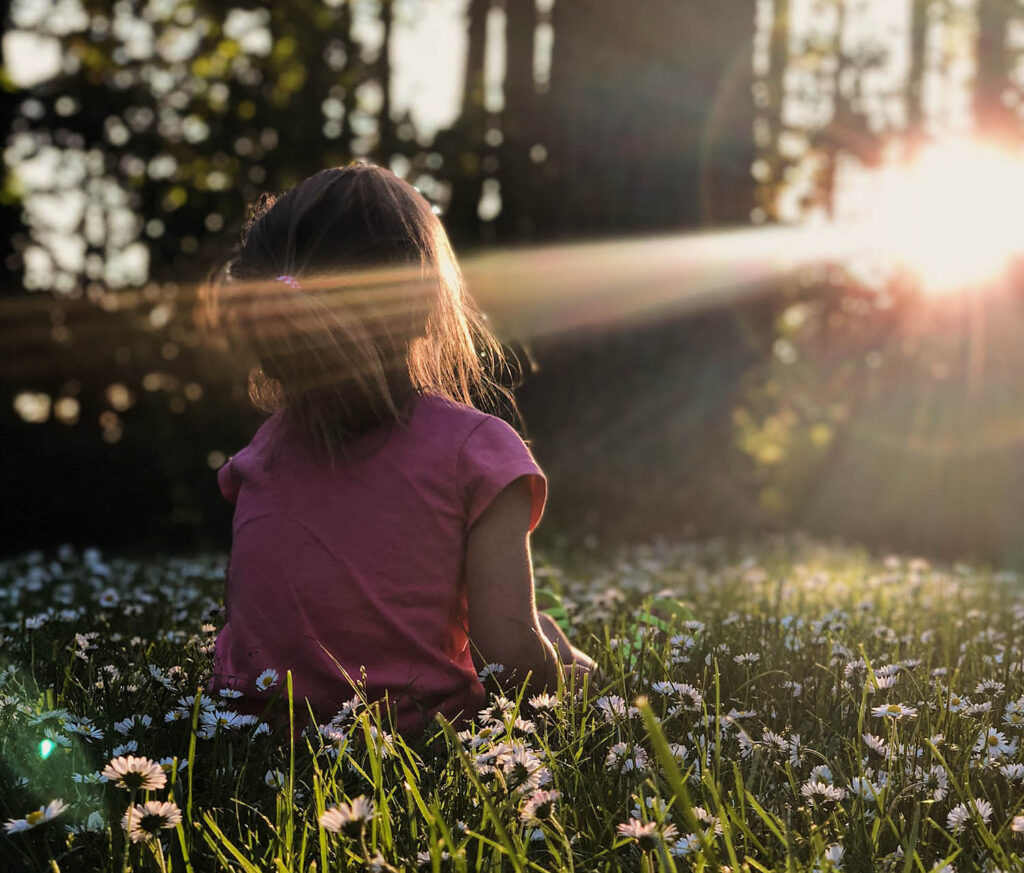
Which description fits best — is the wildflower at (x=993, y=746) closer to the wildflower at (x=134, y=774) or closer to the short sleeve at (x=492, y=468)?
the short sleeve at (x=492, y=468)

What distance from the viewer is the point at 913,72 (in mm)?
23141

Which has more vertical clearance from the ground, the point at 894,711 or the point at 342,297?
the point at 342,297

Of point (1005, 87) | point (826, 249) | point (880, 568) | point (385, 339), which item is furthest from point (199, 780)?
point (1005, 87)

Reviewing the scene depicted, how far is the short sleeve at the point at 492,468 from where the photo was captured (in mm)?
2174

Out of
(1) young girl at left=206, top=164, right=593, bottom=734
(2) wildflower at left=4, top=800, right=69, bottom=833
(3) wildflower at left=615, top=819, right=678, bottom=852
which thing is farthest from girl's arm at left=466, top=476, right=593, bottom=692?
(2) wildflower at left=4, top=800, right=69, bottom=833

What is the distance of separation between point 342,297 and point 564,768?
102 cm

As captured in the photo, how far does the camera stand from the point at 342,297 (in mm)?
2160

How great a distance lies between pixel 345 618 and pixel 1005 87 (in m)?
17.6

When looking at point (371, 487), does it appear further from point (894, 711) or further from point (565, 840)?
point (894, 711)

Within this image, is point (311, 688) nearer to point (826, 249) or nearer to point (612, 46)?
point (612, 46)

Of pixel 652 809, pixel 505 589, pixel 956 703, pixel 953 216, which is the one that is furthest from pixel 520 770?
pixel 953 216

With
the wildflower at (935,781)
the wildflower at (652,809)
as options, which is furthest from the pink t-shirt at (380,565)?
the wildflower at (935,781)

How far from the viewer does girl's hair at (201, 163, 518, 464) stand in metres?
2.15

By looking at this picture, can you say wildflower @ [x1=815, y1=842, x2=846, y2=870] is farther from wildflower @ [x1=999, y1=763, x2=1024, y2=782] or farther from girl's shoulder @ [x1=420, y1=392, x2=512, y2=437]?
girl's shoulder @ [x1=420, y1=392, x2=512, y2=437]
